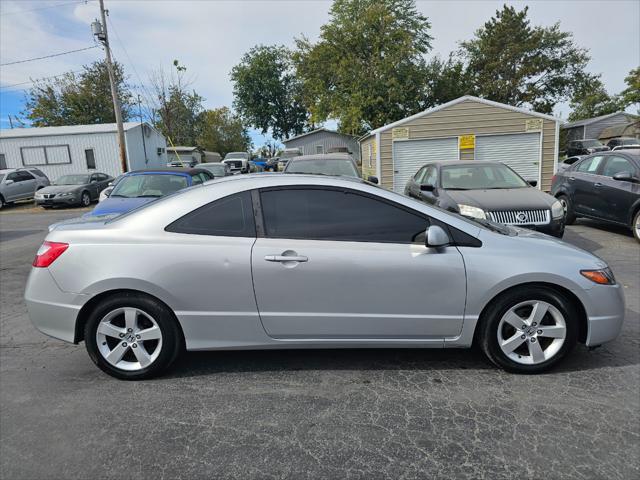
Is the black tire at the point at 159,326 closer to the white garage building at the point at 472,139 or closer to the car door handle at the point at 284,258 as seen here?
the car door handle at the point at 284,258

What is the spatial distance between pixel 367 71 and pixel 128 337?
3000 cm

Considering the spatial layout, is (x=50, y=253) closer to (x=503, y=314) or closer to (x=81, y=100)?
(x=503, y=314)

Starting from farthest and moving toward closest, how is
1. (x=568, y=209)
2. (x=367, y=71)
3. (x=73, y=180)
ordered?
(x=367, y=71), (x=73, y=180), (x=568, y=209)

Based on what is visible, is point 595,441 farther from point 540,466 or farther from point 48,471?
point 48,471

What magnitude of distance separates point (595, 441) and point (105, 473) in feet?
9.00

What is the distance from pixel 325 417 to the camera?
2.77 m

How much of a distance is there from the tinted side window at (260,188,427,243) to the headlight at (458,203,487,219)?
3362 mm

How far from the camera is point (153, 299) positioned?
3.17 meters

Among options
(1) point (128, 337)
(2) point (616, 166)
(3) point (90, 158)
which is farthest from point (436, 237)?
(3) point (90, 158)

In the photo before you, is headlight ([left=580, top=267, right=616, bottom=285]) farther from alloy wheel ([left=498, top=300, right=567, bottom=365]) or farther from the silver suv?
the silver suv

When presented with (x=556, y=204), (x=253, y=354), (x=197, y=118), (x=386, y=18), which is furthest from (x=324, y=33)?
(x=253, y=354)

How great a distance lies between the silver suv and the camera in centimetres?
1838

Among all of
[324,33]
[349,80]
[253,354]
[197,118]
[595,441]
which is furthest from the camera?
[197,118]

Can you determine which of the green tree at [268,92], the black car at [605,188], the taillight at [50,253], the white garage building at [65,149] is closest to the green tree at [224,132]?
the green tree at [268,92]
